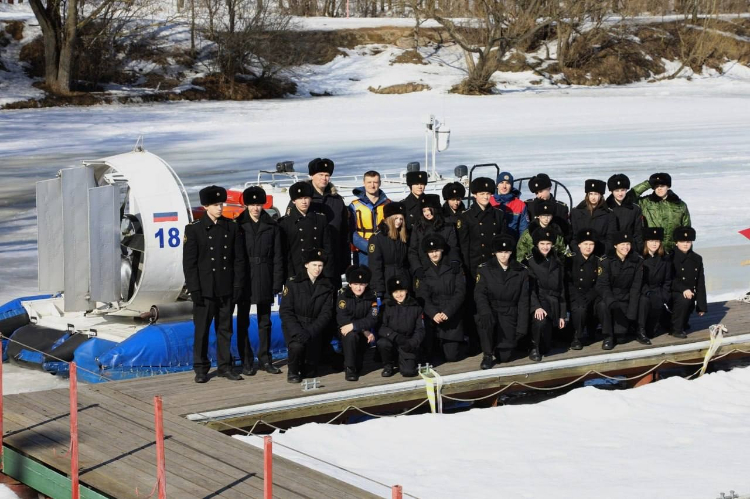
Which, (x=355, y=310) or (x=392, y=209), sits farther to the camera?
(x=392, y=209)

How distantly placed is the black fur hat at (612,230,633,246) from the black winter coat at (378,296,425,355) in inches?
A: 77.0

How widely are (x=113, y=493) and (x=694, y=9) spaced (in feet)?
153

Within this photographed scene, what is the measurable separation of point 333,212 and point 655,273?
2.89 meters

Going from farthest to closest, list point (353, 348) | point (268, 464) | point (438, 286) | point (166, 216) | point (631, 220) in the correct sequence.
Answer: point (166, 216) < point (631, 220) < point (438, 286) < point (353, 348) < point (268, 464)

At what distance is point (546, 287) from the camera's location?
9250 millimetres

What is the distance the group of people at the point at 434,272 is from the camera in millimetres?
8484

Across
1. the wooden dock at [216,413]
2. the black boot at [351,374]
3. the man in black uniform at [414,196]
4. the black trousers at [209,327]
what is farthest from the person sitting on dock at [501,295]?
the black trousers at [209,327]

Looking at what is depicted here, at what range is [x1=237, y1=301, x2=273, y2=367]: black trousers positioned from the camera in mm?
8688

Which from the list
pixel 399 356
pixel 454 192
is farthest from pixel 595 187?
pixel 399 356

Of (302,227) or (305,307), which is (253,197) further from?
(305,307)

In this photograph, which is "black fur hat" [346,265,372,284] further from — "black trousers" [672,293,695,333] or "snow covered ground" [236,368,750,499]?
"black trousers" [672,293,695,333]

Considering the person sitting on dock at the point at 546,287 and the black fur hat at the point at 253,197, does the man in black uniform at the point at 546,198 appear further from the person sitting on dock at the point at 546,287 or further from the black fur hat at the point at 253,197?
the black fur hat at the point at 253,197

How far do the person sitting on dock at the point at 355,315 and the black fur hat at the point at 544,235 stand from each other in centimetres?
153

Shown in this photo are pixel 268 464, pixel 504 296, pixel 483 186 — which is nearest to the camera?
pixel 268 464
